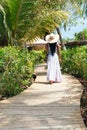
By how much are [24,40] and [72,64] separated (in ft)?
8.85

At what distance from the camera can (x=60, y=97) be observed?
9742mm

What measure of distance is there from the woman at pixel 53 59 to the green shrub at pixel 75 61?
7.25 ft

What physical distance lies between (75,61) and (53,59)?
3689 millimetres

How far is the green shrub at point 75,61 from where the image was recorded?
15702 mm

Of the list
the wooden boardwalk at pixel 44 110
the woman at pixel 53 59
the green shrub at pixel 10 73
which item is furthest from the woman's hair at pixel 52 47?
the wooden boardwalk at pixel 44 110

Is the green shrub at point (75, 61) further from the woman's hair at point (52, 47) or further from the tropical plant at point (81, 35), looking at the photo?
the tropical plant at point (81, 35)

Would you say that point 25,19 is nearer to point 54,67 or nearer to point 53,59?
point 53,59

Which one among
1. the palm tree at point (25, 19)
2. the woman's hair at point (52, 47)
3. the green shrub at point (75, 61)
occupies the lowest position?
the green shrub at point (75, 61)

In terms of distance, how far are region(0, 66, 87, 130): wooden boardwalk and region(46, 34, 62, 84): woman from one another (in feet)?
5.01

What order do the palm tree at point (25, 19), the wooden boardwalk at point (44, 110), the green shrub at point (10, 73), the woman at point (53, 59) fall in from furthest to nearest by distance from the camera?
the palm tree at point (25, 19) < the woman at point (53, 59) < the green shrub at point (10, 73) < the wooden boardwalk at point (44, 110)

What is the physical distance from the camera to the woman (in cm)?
Answer: 1280

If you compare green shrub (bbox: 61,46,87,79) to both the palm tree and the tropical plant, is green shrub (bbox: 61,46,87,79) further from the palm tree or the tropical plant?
the tropical plant

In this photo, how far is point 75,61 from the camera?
54.2 ft

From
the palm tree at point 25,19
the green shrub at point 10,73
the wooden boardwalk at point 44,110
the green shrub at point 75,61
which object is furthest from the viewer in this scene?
the green shrub at point 75,61
